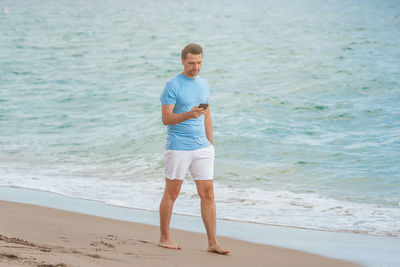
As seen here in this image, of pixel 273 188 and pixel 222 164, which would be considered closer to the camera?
pixel 273 188

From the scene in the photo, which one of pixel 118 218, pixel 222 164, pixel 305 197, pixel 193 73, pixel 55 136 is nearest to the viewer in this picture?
pixel 193 73

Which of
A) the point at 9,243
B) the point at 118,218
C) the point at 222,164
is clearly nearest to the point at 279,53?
the point at 222,164

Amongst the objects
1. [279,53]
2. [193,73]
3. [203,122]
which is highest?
[279,53]

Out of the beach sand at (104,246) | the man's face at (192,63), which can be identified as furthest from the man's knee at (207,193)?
the man's face at (192,63)

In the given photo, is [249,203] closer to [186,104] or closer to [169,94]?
[186,104]

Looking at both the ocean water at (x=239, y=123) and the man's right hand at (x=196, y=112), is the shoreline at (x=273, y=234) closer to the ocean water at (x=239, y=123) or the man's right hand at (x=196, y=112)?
the ocean water at (x=239, y=123)

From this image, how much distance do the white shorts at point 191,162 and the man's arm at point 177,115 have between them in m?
0.28

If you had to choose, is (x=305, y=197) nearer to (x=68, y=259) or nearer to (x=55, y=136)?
(x=68, y=259)

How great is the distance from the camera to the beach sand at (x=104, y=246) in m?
4.04

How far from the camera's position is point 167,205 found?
195 inches

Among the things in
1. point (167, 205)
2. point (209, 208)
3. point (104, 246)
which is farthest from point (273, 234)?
point (104, 246)

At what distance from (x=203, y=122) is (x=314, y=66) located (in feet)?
65.2

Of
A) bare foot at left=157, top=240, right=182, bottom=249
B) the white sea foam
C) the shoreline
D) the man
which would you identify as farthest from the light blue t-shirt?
the white sea foam

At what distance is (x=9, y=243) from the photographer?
14.2ft
